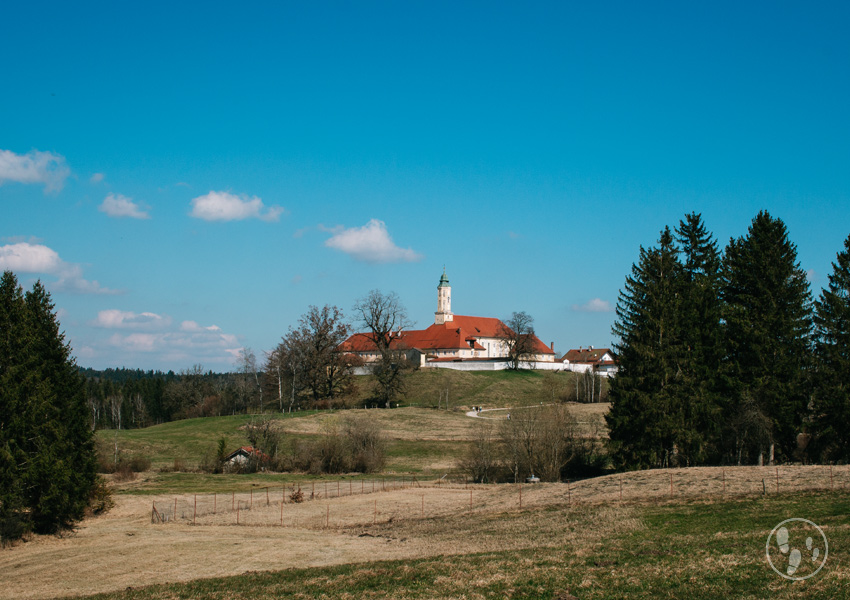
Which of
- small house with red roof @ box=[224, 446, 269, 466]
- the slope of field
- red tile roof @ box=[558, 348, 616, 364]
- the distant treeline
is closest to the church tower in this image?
red tile roof @ box=[558, 348, 616, 364]

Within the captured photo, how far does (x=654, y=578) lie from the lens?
16.4m

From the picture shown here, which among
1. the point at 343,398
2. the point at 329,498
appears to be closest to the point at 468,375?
the point at 343,398

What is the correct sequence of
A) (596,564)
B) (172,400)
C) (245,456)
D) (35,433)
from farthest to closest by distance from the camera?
(172,400) → (245,456) → (35,433) → (596,564)

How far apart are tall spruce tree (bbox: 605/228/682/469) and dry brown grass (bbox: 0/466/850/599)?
3.25m

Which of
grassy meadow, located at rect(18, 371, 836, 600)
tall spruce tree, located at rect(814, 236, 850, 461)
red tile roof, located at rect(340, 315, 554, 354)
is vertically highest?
red tile roof, located at rect(340, 315, 554, 354)

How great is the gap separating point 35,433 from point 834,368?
143 ft

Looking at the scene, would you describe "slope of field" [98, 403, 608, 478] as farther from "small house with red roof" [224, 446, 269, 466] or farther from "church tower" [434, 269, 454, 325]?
"church tower" [434, 269, 454, 325]

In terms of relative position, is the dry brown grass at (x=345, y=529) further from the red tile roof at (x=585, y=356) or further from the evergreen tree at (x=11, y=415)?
the red tile roof at (x=585, y=356)

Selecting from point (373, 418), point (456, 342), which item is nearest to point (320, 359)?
point (373, 418)

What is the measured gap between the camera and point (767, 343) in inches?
1608

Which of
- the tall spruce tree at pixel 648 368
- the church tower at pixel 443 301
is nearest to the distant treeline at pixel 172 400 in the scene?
the church tower at pixel 443 301

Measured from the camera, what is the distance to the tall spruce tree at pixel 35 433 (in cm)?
3041

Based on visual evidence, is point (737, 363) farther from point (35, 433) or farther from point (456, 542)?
point (35, 433)

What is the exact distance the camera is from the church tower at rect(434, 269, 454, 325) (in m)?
156
